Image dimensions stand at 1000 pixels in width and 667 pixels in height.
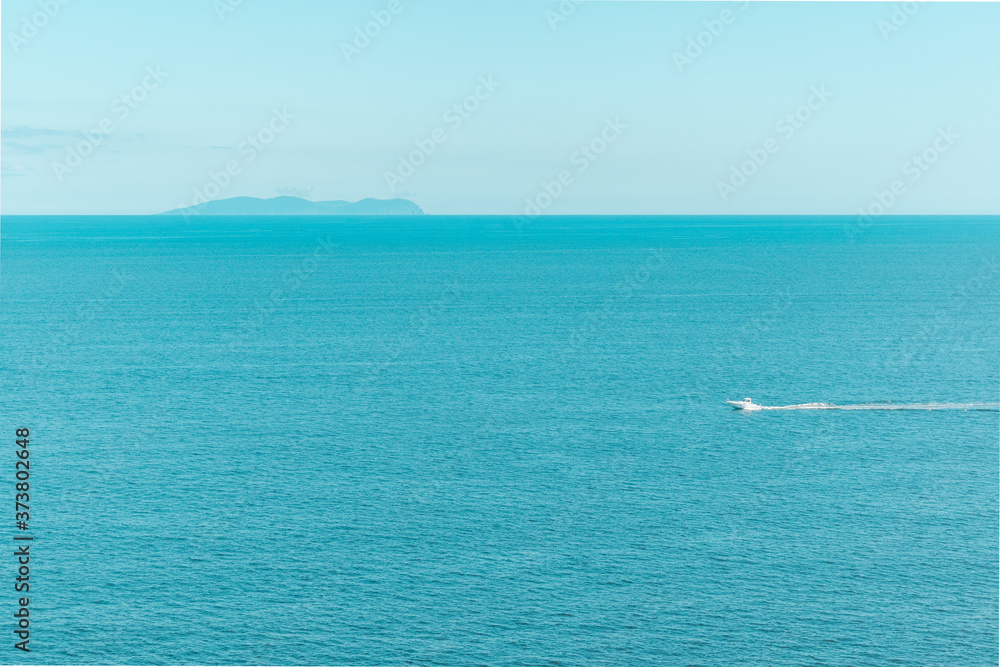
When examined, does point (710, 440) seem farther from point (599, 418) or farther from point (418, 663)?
point (418, 663)

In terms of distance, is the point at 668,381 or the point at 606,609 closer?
the point at 606,609

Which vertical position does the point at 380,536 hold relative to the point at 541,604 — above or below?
above

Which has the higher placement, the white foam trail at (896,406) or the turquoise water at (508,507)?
the white foam trail at (896,406)

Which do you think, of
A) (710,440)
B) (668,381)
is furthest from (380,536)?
(668,381)

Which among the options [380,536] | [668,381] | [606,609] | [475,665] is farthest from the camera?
[668,381]

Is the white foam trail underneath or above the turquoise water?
above

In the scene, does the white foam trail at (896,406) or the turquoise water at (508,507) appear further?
the white foam trail at (896,406)

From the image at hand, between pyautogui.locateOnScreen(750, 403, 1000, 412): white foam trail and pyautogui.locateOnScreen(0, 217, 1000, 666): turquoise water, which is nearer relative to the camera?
pyautogui.locateOnScreen(0, 217, 1000, 666): turquoise water

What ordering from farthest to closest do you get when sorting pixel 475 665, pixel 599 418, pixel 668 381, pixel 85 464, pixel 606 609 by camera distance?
pixel 668 381 → pixel 599 418 → pixel 85 464 → pixel 606 609 → pixel 475 665

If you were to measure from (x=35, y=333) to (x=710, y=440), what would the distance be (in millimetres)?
120248

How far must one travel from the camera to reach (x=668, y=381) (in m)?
141

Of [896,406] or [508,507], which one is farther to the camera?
[896,406]

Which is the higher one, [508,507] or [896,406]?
[896,406]

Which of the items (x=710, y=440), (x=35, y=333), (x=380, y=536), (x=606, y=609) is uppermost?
(x=35, y=333)
